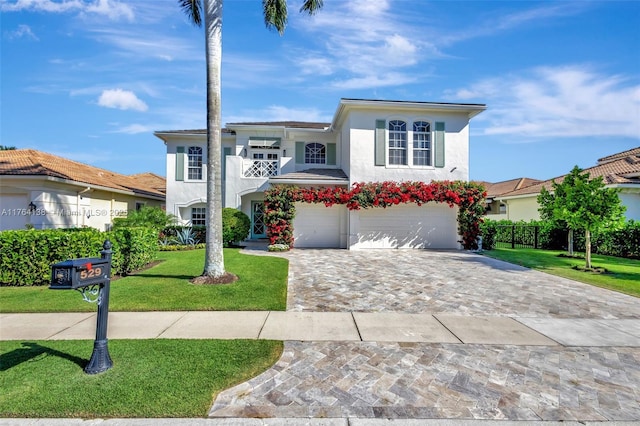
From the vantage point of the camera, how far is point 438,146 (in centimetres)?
1525

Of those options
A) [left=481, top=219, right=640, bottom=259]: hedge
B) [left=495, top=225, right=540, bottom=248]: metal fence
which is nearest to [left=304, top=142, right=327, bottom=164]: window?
[left=481, top=219, right=640, bottom=259]: hedge

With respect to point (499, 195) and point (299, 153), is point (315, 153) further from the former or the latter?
point (499, 195)

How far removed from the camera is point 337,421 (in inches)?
111

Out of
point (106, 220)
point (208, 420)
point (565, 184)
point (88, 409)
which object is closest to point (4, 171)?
point (106, 220)

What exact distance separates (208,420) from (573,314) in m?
6.86

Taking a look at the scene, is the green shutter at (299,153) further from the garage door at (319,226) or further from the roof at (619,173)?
the roof at (619,173)

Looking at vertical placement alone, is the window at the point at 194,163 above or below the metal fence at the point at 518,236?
above

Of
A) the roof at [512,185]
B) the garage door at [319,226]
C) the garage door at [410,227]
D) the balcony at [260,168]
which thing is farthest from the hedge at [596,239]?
the roof at [512,185]

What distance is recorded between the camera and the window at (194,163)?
18750 millimetres

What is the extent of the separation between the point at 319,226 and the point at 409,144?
618 cm

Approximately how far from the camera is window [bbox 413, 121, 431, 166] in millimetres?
15422

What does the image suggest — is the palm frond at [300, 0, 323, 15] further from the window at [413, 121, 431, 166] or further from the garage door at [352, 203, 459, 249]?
the garage door at [352, 203, 459, 249]

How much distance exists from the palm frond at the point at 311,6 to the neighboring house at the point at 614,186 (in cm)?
1277

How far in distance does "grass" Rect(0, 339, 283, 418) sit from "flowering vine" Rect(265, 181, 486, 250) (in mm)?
10515
